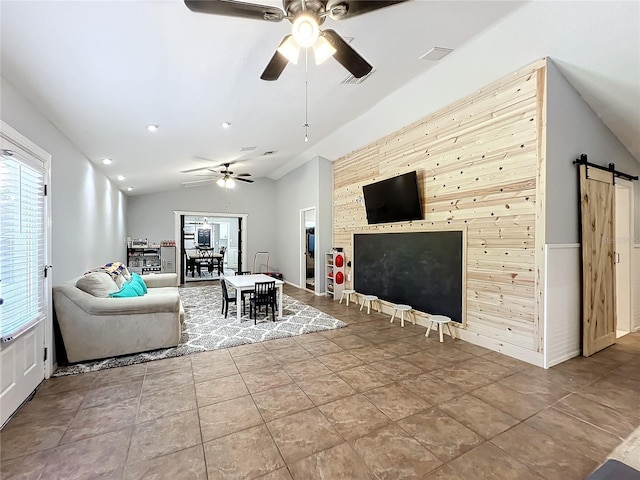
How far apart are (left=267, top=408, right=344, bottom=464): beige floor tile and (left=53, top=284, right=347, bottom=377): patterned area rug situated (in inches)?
71.9

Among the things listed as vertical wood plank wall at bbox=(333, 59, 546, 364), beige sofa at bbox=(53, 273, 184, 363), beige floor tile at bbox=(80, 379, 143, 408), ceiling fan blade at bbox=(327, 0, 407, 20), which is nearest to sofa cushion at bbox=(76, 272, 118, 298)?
beige sofa at bbox=(53, 273, 184, 363)

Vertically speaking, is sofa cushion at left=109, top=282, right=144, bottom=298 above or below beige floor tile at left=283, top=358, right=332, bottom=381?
above

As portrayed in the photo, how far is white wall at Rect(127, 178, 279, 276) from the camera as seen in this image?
8.83 meters

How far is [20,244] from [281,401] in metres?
→ 2.58

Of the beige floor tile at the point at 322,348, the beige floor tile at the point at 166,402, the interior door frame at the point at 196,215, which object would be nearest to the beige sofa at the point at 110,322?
the beige floor tile at the point at 166,402

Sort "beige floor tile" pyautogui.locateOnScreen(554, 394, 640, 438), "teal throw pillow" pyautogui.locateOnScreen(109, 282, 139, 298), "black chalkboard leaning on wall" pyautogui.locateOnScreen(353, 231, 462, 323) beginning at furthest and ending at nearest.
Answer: "black chalkboard leaning on wall" pyautogui.locateOnScreen(353, 231, 462, 323)
"teal throw pillow" pyautogui.locateOnScreen(109, 282, 139, 298)
"beige floor tile" pyautogui.locateOnScreen(554, 394, 640, 438)

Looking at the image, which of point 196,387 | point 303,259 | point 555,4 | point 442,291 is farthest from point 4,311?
point 303,259

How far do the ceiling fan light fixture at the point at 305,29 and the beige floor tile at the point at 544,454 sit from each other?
9.87 ft

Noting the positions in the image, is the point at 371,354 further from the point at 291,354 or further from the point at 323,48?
the point at 323,48

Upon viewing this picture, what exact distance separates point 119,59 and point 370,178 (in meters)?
4.41

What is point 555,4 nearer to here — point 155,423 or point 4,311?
point 155,423

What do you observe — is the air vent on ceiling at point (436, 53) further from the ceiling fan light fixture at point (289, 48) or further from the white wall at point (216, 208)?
the white wall at point (216, 208)

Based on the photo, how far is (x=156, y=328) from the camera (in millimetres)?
3506

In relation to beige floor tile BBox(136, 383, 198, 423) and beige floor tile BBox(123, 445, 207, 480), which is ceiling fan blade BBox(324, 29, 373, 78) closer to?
beige floor tile BBox(123, 445, 207, 480)
